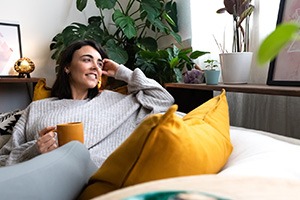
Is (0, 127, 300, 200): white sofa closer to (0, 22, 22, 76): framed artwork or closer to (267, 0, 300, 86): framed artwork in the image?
(267, 0, 300, 86): framed artwork

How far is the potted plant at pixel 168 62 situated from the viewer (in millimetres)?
2032

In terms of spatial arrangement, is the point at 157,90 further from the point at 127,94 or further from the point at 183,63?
the point at 183,63

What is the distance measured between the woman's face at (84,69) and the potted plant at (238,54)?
699 mm

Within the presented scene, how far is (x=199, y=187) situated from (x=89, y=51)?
1.47 metres

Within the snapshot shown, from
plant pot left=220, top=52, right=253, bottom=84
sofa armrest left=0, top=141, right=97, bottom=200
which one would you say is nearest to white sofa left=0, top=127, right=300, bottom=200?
sofa armrest left=0, top=141, right=97, bottom=200

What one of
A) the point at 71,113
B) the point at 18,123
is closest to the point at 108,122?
the point at 71,113

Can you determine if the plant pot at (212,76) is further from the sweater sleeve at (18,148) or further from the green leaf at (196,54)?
the sweater sleeve at (18,148)

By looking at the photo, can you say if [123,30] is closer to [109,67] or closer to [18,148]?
[109,67]

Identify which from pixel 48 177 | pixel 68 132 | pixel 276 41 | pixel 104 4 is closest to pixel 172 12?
pixel 104 4

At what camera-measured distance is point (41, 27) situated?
2.76 metres

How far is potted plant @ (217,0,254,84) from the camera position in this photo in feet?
5.09

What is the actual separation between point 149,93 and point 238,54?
49 cm

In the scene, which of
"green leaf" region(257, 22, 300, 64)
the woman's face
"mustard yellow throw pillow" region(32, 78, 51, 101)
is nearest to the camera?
"green leaf" region(257, 22, 300, 64)

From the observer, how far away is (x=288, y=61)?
135 cm
